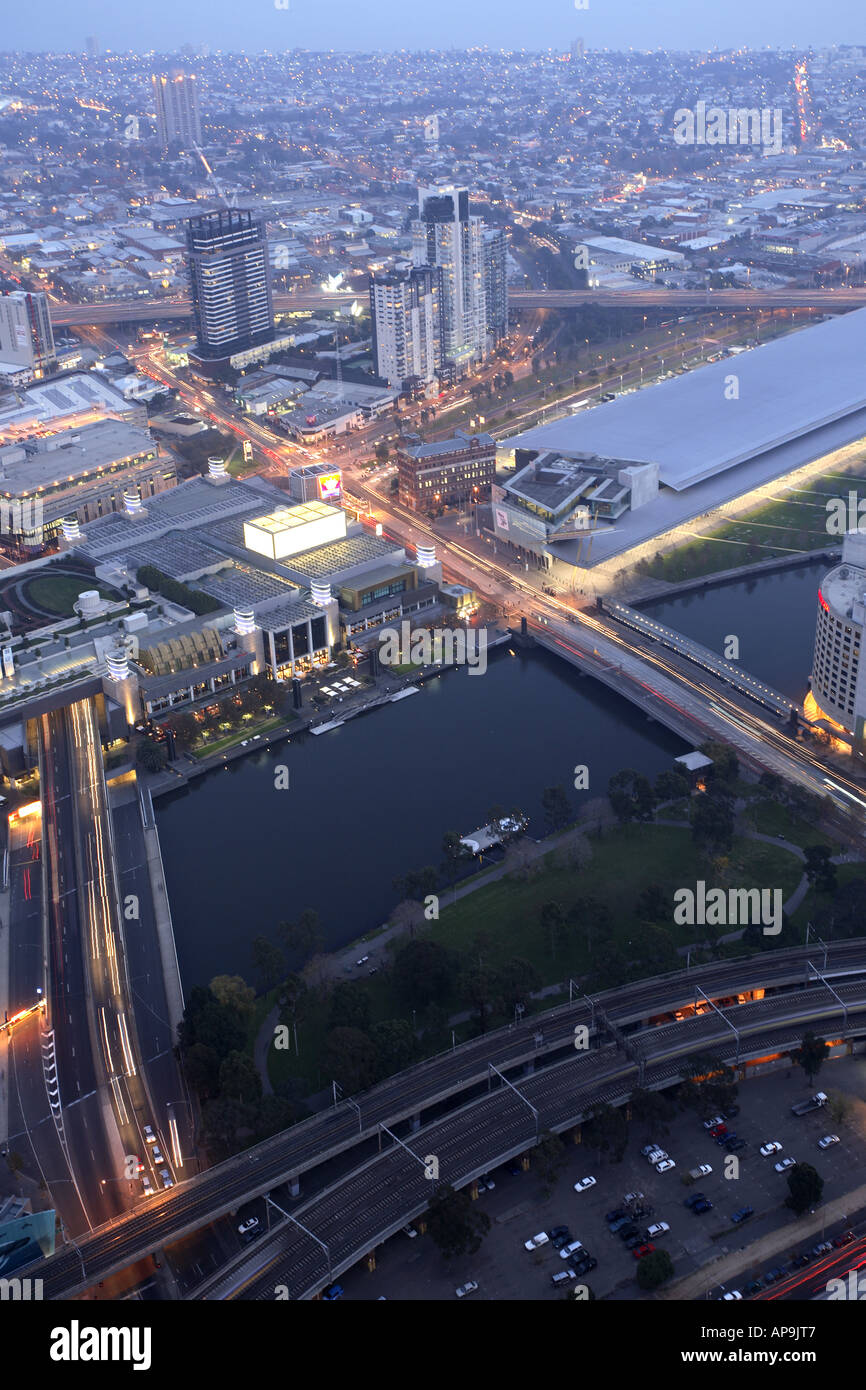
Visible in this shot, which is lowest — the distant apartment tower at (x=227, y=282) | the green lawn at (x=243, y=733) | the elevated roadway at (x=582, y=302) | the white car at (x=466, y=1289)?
the white car at (x=466, y=1289)

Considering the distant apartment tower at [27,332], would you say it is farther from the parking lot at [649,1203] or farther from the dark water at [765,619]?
the parking lot at [649,1203]

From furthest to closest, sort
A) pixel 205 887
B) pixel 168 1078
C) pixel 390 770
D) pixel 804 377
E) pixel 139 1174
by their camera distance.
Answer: pixel 804 377, pixel 390 770, pixel 205 887, pixel 168 1078, pixel 139 1174

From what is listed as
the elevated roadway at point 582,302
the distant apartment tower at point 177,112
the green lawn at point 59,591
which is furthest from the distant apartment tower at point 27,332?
the distant apartment tower at point 177,112

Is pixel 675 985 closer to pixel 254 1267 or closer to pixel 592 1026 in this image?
pixel 592 1026

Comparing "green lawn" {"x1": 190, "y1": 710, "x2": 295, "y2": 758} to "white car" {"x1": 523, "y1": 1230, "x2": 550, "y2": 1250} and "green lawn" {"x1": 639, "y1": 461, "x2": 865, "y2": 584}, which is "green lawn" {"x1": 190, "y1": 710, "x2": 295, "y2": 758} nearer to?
"green lawn" {"x1": 639, "y1": 461, "x2": 865, "y2": 584}

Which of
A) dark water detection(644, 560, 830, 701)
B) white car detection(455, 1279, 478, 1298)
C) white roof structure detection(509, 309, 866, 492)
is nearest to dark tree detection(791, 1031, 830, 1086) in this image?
white car detection(455, 1279, 478, 1298)

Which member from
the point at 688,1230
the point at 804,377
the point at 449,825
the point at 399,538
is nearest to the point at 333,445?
the point at 399,538
